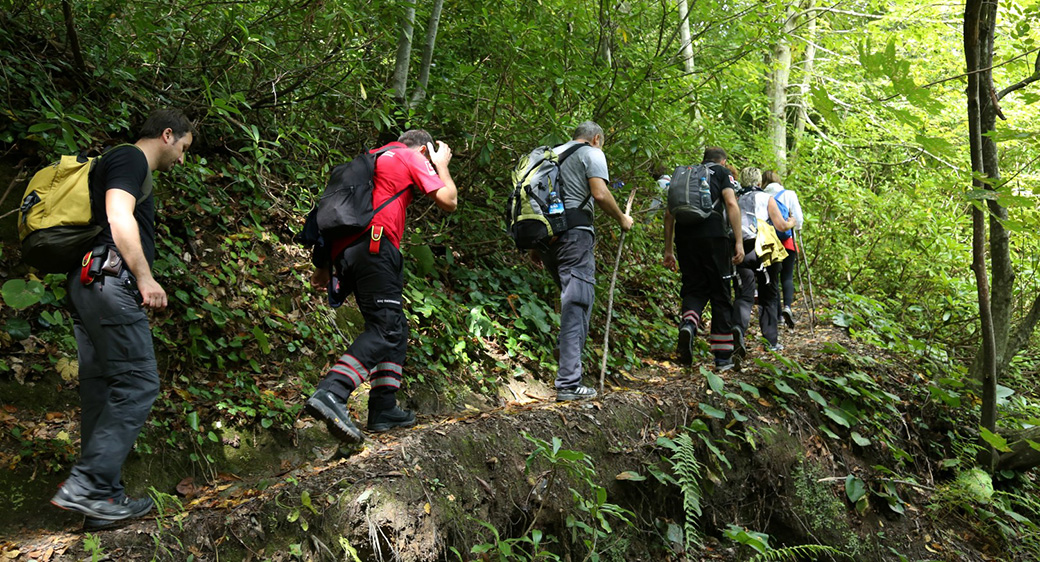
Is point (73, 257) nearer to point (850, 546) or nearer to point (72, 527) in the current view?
point (72, 527)

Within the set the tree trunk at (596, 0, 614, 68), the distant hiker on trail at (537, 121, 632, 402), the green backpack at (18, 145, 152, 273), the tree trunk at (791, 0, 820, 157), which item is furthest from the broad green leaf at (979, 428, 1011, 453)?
the tree trunk at (791, 0, 820, 157)

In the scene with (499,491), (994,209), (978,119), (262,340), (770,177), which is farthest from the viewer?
(770,177)

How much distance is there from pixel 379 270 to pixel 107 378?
1.56 meters

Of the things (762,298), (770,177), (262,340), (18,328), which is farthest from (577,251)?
(770,177)

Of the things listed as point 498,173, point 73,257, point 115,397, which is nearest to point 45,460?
point 115,397

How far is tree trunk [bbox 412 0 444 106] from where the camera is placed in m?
6.56

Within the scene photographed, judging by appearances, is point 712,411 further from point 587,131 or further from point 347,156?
point 347,156

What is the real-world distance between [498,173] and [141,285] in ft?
15.5

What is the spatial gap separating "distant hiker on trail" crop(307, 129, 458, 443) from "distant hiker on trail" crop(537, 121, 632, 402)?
4.01 ft

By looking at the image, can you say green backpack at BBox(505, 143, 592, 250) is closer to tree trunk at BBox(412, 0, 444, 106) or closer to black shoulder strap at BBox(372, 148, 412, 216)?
black shoulder strap at BBox(372, 148, 412, 216)

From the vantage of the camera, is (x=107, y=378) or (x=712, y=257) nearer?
(x=107, y=378)

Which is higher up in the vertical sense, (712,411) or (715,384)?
(715,384)

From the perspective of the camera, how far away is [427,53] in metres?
6.84

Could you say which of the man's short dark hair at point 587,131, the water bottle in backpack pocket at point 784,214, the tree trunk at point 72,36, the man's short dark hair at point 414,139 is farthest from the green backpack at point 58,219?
the water bottle in backpack pocket at point 784,214
